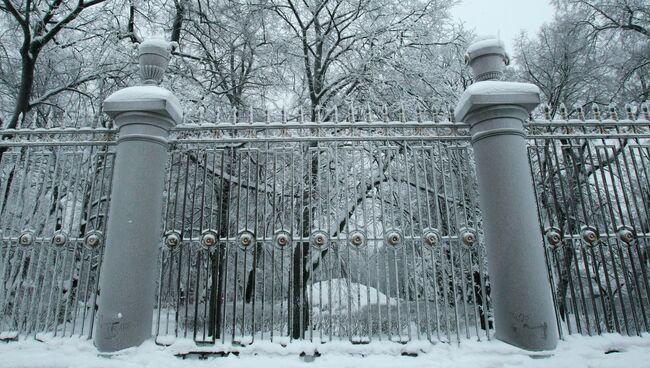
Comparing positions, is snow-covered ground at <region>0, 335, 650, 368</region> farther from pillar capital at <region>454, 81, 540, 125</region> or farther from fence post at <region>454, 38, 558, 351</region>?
pillar capital at <region>454, 81, 540, 125</region>

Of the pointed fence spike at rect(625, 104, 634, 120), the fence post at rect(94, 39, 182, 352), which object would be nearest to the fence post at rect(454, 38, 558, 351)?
the pointed fence spike at rect(625, 104, 634, 120)

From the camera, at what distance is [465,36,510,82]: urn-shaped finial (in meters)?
4.49

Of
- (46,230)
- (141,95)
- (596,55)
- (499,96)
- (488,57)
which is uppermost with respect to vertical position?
(596,55)

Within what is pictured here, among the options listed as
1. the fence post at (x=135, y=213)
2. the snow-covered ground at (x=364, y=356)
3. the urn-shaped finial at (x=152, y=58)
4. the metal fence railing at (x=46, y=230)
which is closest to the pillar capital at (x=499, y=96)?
the snow-covered ground at (x=364, y=356)

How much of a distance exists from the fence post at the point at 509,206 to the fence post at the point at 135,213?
3219 mm

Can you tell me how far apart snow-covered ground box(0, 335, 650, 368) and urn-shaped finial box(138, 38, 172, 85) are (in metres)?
2.76

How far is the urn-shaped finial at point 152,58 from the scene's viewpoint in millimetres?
4555

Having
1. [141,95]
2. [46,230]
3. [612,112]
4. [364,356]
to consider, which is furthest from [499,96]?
[46,230]

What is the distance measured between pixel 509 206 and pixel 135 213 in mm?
3602

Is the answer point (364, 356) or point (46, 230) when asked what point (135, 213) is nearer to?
point (46, 230)

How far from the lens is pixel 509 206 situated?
4051mm

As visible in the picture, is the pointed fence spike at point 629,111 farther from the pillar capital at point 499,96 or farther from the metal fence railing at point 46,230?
the metal fence railing at point 46,230

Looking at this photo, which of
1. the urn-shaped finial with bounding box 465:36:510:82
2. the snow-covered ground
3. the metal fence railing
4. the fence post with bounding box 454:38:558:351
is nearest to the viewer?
the snow-covered ground

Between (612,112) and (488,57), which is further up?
(488,57)
